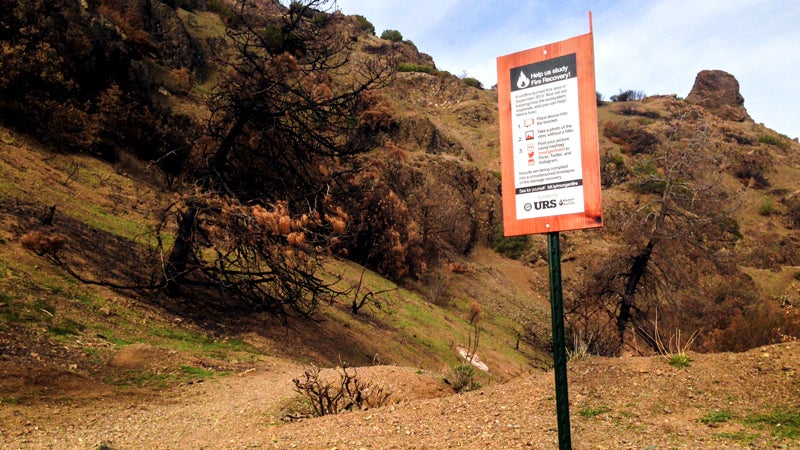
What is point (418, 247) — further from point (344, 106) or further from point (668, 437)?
point (668, 437)

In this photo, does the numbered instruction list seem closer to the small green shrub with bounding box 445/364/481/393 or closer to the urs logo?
the urs logo

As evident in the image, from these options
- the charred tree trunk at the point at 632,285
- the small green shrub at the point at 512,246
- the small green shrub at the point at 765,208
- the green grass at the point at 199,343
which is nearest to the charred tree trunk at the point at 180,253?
the green grass at the point at 199,343

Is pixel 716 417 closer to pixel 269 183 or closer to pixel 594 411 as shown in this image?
pixel 594 411

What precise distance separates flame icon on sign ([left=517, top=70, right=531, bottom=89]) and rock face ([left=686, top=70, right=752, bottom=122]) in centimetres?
6594

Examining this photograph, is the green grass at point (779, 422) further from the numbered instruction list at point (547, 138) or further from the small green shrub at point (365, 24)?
the small green shrub at point (365, 24)

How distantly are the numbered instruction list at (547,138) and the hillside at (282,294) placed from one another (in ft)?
6.40

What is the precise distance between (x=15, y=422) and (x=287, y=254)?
4.43 meters

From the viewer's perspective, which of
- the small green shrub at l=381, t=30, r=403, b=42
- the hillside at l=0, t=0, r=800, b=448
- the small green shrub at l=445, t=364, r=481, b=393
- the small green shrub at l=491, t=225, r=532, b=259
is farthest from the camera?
the small green shrub at l=381, t=30, r=403, b=42

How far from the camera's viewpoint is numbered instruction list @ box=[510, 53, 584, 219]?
3521 millimetres

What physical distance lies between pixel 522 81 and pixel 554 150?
0.52 metres

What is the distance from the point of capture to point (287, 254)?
30.7 feet

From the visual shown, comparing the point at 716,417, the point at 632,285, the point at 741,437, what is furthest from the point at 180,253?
the point at 632,285

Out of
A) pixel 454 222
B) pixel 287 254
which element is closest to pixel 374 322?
pixel 287 254

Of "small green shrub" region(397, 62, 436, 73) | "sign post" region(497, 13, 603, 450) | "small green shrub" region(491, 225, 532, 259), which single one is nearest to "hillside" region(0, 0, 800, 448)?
"sign post" region(497, 13, 603, 450)
